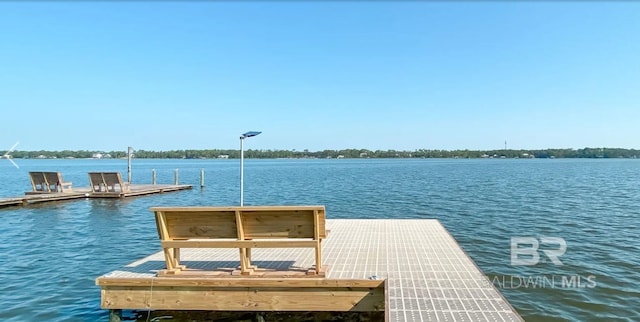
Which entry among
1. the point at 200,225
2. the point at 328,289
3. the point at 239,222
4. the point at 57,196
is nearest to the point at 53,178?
the point at 57,196

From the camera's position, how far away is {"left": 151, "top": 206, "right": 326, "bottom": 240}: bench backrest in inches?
220

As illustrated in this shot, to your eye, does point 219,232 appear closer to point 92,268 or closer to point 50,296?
point 50,296

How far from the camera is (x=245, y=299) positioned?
5.61m

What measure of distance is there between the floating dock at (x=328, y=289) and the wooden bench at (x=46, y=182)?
19.4 metres

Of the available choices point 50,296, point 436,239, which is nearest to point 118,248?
point 50,296

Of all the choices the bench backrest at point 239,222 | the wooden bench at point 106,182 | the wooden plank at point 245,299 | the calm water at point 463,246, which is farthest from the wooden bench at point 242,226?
Answer: the wooden bench at point 106,182

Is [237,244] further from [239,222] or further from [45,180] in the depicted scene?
[45,180]

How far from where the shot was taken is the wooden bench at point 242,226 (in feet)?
18.3

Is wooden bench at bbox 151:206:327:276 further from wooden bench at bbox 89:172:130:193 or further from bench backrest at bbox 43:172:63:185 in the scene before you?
bench backrest at bbox 43:172:63:185

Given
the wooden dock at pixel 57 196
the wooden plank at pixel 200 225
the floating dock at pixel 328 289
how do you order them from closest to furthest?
the floating dock at pixel 328 289 < the wooden plank at pixel 200 225 < the wooden dock at pixel 57 196

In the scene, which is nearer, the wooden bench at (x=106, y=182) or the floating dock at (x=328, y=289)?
the floating dock at (x=328, y=289)

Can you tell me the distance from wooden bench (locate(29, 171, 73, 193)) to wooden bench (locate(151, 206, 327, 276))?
67.7 feet

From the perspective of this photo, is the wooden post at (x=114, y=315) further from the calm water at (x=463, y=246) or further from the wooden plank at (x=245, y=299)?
the calm water at (x=463, y=246)

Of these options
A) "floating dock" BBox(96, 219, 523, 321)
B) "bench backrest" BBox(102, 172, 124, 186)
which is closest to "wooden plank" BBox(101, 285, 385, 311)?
"floating dock" BBox(96, 219, 523, 321)
